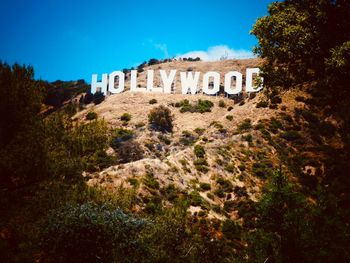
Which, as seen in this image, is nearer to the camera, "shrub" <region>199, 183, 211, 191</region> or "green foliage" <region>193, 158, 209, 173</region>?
"shrub" <region>199, 183, 211, 191</region>

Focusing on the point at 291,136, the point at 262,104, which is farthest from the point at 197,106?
the point at 291,136

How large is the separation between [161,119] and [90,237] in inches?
1775

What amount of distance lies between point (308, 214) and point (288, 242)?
3068mm

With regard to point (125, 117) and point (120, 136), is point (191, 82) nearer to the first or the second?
point (125, 117)

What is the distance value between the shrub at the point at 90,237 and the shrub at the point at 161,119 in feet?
138

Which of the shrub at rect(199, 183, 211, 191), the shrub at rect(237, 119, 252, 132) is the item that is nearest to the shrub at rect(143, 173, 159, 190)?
the shrub at rect(199, 183, 211, 191)

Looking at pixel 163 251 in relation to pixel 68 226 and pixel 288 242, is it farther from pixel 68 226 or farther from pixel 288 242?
pixel 288 242

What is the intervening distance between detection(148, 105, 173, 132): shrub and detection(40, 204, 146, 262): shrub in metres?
42.0

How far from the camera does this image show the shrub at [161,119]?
65.9m

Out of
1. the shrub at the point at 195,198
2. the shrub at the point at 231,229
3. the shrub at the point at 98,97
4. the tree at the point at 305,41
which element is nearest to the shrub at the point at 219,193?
the shrub at the point at 195,198

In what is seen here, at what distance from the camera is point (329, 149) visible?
1879 inches

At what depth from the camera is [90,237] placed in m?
23.0

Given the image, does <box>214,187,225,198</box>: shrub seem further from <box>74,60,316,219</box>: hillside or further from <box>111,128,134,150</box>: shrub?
<box>111,128,134,150</box>: shrub

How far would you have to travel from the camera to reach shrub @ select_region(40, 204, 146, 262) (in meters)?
21.7
